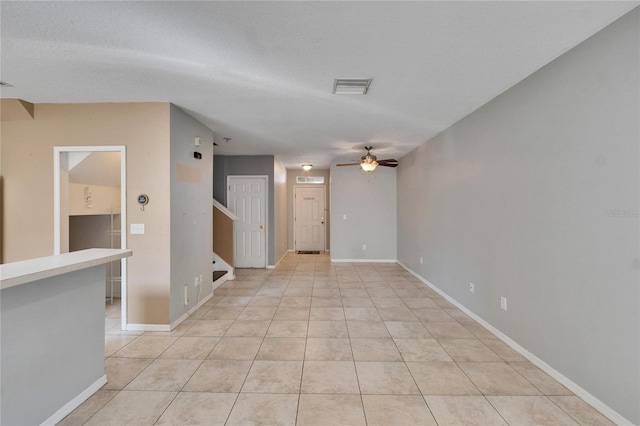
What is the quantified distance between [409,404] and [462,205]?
267 centimetres

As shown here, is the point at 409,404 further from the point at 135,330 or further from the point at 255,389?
the point at 135,330

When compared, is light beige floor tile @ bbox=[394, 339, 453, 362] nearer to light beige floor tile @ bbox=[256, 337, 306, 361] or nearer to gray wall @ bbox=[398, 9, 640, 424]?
gray wall @ bbox=[398, 9, 640, 424]

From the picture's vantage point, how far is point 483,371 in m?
2.41

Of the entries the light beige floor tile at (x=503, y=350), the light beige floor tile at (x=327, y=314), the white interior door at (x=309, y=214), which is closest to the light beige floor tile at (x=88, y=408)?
the light beige floor tile at (x=327, y=314)

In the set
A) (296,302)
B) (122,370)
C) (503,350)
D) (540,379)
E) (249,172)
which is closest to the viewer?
(540,379)

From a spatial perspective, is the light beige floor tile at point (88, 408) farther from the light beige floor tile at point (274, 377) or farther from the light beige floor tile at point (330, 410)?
the light beige floor tile at point (330, 410)

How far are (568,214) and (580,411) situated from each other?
1363 millimetres

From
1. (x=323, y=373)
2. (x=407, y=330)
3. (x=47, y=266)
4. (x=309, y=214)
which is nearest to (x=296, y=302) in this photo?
(x=407, y=330)

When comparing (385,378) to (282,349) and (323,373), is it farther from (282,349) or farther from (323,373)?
(282,349)

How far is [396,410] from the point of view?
6.37 feet

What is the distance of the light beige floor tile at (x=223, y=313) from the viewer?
3605mm

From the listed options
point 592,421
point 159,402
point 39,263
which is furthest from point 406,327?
point 39,263

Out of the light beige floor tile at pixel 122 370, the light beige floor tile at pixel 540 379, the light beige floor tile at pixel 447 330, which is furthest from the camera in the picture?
the light beige floor tile at pixel 447 330

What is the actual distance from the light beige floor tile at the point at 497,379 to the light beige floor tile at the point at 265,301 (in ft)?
8.17
